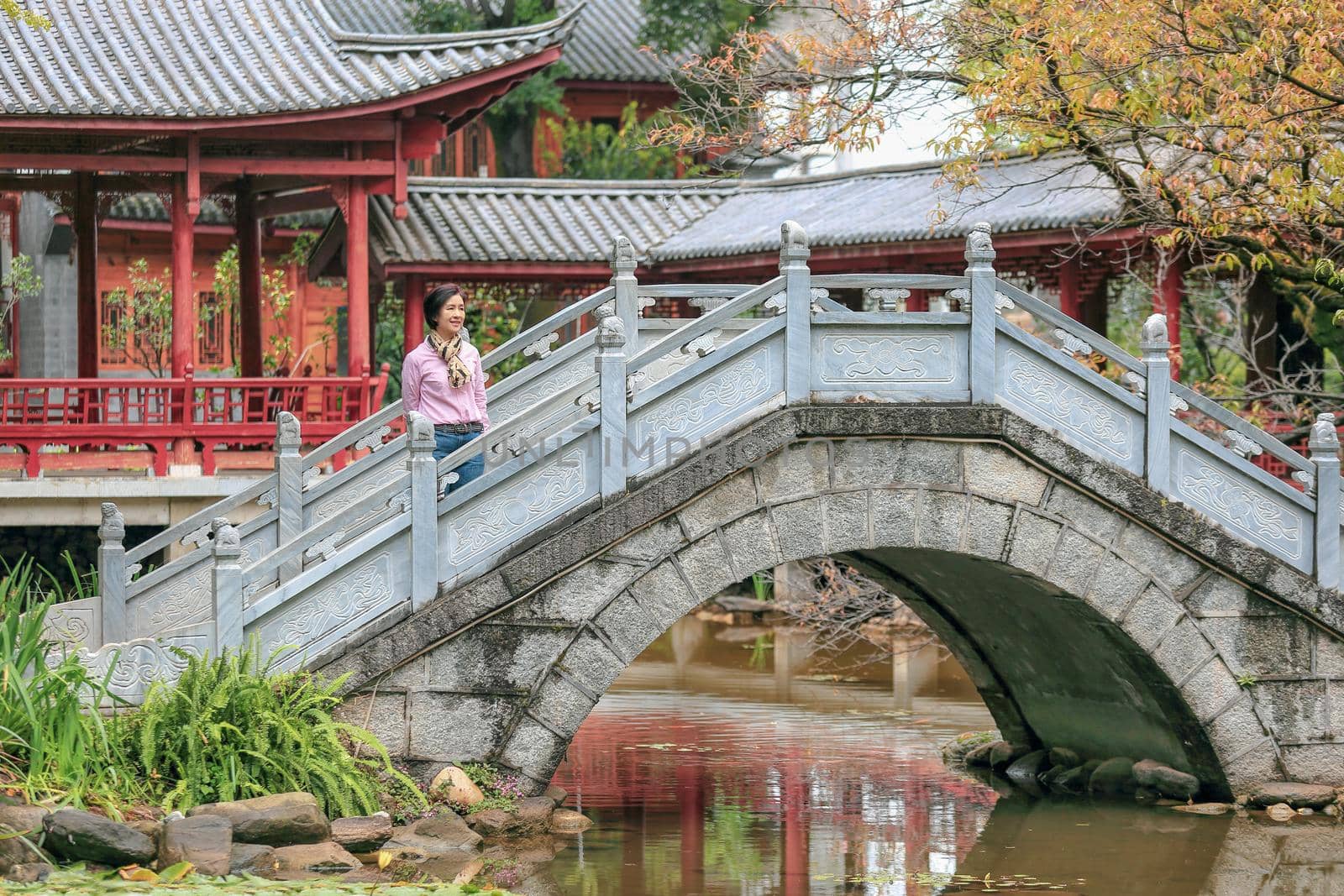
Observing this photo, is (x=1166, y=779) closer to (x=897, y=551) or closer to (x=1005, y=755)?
(x=1005, y=755)

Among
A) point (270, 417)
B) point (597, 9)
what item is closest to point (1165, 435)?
point (270, 417)

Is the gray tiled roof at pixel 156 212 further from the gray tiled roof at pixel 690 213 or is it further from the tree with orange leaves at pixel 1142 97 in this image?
the tree with orange leaves at pixel 1142 97

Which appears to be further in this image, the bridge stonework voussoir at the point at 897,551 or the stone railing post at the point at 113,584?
the stone railing post at the point at 113,584

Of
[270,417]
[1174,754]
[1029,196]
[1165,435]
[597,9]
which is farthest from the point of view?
[597,9]

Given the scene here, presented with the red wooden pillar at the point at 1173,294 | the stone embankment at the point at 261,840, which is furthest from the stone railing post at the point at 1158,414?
the red wooden pillar at the point at 1173,294

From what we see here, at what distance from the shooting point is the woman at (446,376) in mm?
10422

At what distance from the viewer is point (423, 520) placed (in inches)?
380

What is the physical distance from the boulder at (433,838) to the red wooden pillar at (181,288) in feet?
23.5

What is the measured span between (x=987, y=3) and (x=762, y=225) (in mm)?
9165

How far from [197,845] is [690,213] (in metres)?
15.6

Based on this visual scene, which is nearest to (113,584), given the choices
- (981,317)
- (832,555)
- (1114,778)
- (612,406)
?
(612,406)

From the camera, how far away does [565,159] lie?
94.3 feet

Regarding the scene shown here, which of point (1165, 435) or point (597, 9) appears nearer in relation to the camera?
point (1165, 435)

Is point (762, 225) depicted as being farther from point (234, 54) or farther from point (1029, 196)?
point (234, 54)
